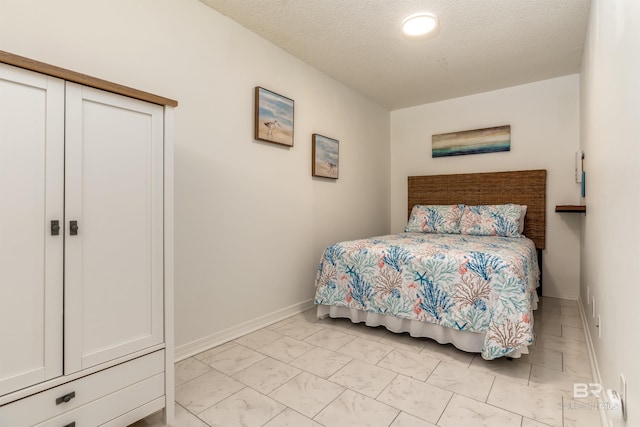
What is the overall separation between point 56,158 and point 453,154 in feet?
13.1

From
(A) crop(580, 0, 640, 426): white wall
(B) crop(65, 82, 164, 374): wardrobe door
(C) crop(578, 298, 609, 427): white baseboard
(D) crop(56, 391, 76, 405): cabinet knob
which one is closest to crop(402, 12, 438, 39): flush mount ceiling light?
(A) crop(580, 0, 640, 426): white wall

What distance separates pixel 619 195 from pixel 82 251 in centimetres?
199

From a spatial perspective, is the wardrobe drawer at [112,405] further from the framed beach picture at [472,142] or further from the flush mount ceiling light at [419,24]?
the framed beach picture at [472,142]

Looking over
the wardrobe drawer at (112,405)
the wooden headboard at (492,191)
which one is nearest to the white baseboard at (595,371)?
the wooden headboard at (492,191)

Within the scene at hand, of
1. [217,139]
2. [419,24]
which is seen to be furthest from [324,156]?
[419,24]

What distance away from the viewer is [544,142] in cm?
363

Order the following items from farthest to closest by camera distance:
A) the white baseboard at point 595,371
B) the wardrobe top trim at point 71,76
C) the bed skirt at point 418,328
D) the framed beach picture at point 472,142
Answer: the framed beach picture at point 472,142
the bed skirt at point 418,328
the white baseboard at point 595,371
the wardrobe top trim at point 71,76

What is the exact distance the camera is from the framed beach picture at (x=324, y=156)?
10.7 feet

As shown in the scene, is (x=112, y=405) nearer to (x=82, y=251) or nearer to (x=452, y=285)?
(x=82, y=251)

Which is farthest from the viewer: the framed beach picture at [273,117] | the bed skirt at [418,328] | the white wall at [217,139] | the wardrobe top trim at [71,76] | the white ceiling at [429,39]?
the framed beach picture at [273,117]

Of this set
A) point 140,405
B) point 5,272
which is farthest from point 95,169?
point 140,405

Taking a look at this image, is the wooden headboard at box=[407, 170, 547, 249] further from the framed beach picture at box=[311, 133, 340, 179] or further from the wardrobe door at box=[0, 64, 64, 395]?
the wardrobe door at box=[0, 64, 64, 395]

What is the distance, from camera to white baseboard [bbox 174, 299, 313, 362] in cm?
218

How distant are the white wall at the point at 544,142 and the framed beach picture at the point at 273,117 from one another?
88.3 inches
